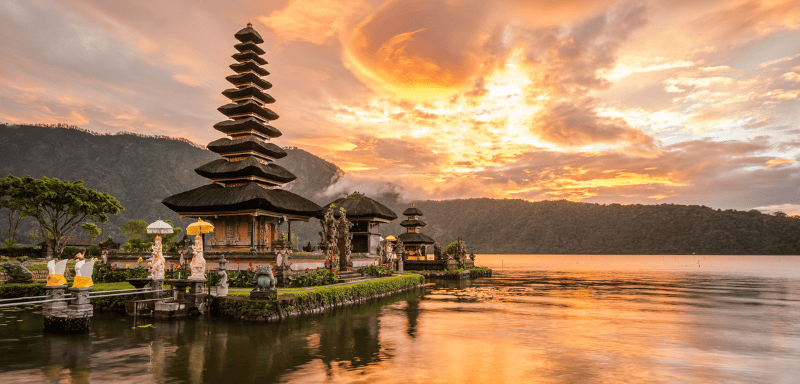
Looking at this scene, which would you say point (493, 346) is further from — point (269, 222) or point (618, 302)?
point (269, 222)

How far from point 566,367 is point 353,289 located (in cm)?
1635

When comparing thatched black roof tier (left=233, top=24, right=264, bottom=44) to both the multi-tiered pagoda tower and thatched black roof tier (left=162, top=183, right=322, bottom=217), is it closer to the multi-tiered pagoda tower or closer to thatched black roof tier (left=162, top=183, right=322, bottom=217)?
the multi-tiered pagoda tower

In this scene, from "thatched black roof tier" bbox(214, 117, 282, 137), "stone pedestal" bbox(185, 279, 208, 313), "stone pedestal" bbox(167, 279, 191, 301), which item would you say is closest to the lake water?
"stone pedestal" bbox(185, 279, 208, 313)

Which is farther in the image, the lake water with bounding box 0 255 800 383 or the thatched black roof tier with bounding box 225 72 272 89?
the thatched black roof tier with bounding box 225 72 272 89

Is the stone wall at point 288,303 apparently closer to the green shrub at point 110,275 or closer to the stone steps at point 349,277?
the stone steps at point 349,277

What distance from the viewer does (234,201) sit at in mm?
35688

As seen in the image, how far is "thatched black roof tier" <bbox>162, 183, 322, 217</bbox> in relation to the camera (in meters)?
35.6

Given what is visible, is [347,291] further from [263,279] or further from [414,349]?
[414,349]

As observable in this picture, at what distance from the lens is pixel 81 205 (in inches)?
2028

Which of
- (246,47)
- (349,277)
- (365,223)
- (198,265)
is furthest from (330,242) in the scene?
(246,47)

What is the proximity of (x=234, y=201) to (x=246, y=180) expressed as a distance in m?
4.94

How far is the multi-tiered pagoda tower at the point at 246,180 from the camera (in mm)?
36719

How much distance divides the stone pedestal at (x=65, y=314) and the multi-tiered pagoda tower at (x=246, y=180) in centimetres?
1845

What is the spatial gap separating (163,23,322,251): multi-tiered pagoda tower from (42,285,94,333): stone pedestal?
726 inches
